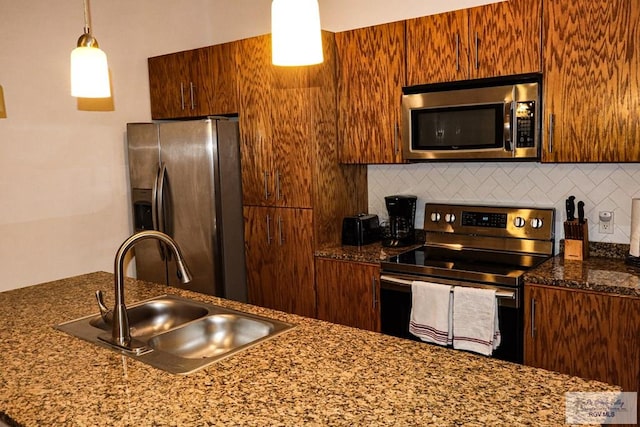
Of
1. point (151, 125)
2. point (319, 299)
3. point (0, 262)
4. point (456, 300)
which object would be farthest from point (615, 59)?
point (0, 262)

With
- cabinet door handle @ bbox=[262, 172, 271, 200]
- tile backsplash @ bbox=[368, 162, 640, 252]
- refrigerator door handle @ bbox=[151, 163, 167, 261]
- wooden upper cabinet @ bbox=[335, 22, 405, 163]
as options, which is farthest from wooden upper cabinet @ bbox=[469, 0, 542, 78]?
refrigerator door handle @ bbox=[151, 163, 167, 261]

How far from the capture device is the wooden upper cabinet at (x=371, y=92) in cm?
321

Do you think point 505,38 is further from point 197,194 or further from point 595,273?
point 197,194

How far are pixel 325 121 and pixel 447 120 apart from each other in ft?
2.48

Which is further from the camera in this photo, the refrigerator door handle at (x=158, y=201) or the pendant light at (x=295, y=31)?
the refrigerator door handle at (x=158, y=201)

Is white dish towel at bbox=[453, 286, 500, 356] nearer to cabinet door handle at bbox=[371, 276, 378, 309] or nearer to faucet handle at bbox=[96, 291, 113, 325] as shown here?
cabinet door handle at bbox=[371, 276, 378, 309]

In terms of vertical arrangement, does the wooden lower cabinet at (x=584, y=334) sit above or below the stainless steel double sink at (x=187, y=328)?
below

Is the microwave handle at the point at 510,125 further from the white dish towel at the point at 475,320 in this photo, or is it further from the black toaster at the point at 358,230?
the black toaster at the point at 358,230

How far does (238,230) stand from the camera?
12.4ft

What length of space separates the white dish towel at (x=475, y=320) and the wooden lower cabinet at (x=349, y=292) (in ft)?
1.69

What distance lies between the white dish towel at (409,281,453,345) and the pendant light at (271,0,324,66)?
67.2 inches

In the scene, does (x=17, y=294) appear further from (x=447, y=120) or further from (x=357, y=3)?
(x=357, y=3)

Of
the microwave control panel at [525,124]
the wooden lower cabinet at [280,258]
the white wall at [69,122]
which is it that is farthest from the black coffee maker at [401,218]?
the white wall at [69,122]

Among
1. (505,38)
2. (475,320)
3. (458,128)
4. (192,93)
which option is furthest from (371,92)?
(475,320)
